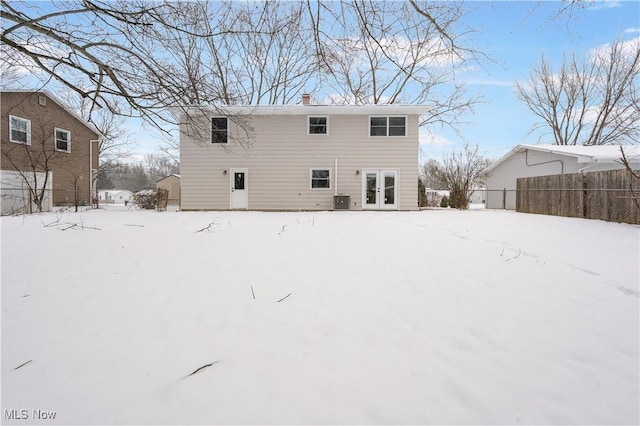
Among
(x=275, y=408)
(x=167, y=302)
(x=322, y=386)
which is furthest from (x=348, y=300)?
(x=167, y=302)

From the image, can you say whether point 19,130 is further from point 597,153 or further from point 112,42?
point 597,153

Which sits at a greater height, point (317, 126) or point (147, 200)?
point (317, 126)

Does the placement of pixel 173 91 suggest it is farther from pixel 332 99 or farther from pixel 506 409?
pixel 332 99

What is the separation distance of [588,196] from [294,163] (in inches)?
379

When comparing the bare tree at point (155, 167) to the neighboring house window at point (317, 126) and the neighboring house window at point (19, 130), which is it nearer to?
the neighboring house window at point (19, 130)

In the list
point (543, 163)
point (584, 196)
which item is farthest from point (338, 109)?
point (543, 163)

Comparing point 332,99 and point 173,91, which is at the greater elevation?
point 332,99

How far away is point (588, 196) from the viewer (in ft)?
27.2

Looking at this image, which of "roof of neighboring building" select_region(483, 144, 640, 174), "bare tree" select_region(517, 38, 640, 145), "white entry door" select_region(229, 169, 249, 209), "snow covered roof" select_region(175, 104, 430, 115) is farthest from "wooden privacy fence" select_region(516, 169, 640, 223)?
"bare tree" select_region(517, 38, 640, 145)

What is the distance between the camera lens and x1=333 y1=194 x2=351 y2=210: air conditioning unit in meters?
12.5

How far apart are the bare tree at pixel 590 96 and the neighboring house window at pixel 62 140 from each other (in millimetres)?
28679

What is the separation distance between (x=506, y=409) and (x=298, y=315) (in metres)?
1.38

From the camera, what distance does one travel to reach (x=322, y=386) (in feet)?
5.12

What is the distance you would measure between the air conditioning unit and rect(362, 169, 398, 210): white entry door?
2.55 ft
